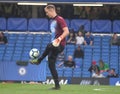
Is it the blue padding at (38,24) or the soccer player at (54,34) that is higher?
the soccer player at (54,34)

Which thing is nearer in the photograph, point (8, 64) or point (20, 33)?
point (8, 64)

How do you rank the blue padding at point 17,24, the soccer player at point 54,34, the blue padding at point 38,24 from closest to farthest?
the soccer player at point 54,34, the blue padding at point 38,24, the blue padding at point 17,24

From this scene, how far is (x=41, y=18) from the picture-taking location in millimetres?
26703

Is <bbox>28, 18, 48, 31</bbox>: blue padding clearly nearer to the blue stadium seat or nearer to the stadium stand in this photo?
the stadium stand

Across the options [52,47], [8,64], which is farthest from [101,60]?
[52,47]

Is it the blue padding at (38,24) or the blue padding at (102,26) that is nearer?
the blue padding at (102,26)

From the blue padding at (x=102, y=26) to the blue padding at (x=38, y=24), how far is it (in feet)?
8.70

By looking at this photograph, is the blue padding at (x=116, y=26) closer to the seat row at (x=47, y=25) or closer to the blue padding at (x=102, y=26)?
the seat row at (x=47, y=25)

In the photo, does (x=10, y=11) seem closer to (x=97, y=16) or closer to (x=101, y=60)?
(x=97, y=16)

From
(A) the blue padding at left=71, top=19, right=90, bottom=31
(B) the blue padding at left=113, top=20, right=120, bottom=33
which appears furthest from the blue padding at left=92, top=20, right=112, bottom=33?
(A) the blue padding at left=71, top=19, right=90, bottom=31

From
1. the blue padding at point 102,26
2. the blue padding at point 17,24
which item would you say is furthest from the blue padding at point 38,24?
the blue padding at point 102,26

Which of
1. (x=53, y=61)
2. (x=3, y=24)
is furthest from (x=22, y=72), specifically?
(x=53, y=61)

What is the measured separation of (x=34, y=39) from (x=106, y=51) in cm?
405

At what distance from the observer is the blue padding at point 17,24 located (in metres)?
25.8
